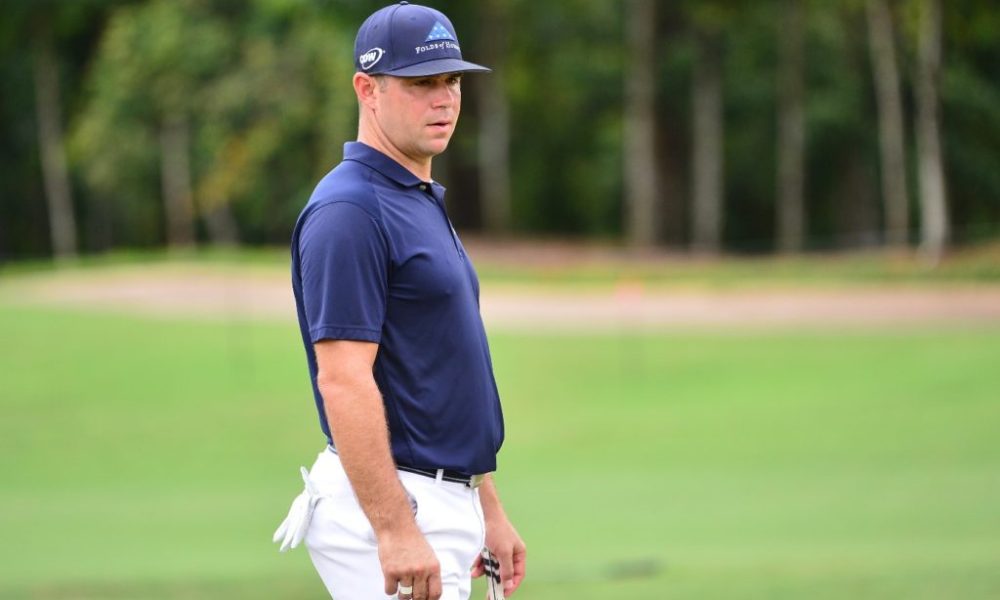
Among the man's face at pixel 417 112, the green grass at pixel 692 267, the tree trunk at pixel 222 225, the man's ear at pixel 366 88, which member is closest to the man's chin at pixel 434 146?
Result: the man's face at pixel 417 112

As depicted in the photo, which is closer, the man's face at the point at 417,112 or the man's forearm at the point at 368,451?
the man's forearm at the point at 368,451

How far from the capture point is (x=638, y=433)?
541 inches

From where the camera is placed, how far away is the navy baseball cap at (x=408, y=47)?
3125 mm

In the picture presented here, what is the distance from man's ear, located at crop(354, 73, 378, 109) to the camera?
10.4 ft

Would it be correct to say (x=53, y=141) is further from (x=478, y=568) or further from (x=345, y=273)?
(x=345, y=273)

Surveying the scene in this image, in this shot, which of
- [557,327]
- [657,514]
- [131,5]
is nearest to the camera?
[657,514]

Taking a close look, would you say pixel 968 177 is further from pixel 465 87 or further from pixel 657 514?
pixel 657 514

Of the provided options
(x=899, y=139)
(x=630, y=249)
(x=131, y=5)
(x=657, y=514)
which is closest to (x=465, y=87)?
(x=630, y=249)

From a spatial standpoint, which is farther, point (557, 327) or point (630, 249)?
point (630, 249)

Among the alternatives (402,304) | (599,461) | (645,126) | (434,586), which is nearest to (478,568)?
(434,586)

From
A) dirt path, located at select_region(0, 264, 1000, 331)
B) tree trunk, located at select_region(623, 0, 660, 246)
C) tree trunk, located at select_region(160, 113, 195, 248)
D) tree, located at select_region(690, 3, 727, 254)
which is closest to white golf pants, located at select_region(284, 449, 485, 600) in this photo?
dirt path, located at select_region(0, 264, 1000, 331)

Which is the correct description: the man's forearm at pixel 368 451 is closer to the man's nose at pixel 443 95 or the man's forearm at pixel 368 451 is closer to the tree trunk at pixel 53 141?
the man's nose at pixel 443 95

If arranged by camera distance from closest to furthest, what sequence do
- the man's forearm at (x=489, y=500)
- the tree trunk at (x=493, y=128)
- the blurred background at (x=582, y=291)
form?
the man's forearm at (x=489, y=500), the blurred background at (x=582, y=291), the tree trunk at (x=493, y=128)

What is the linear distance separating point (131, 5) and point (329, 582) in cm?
4712
